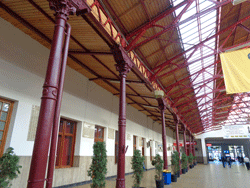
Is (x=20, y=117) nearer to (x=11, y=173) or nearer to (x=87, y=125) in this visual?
(x=11, y=173)

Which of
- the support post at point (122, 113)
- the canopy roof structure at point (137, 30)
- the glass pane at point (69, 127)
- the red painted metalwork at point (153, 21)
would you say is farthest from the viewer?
the glass pane at point (69, 127)

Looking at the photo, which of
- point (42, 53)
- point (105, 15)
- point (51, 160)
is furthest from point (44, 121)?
point (42, 53)

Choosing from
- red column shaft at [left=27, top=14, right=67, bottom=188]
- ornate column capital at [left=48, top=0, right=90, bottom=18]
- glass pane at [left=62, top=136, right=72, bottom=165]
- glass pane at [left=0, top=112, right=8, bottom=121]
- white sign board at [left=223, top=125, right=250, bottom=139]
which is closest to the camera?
red column shaft at [left=27, top=14, right=67, bottom=188]

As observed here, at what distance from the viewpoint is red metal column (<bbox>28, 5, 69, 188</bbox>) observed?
2.79 metres

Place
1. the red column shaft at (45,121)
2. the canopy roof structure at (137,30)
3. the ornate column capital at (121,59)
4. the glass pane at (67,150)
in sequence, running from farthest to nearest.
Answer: the glass pane at (67,150), the ornate column capital at (121,59), the canopy roof structure at (137,30), the red column shaft at (45,121)

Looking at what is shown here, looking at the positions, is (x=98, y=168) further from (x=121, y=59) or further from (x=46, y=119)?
(x=121, y=59)

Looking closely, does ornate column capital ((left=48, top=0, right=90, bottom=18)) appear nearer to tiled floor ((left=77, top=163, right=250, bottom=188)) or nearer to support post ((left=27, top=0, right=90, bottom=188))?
support post ((left=27, top=0, right=90, bottom=188))

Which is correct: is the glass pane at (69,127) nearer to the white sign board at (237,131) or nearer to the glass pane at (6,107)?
the glass pane at (6,107)

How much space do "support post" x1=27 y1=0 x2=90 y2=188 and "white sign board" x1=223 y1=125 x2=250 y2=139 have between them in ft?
107

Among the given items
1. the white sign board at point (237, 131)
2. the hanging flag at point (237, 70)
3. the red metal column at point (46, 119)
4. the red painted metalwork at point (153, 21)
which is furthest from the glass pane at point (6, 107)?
the white sign board at point (237, 131)

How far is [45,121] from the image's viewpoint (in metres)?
3.01

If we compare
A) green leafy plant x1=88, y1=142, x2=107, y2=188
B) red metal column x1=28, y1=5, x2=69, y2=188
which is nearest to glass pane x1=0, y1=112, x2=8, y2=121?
green leafy plant x1=88, y1=142, x2=107, y2=188

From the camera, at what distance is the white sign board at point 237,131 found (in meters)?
28.3

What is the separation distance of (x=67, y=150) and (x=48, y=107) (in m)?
6.59
